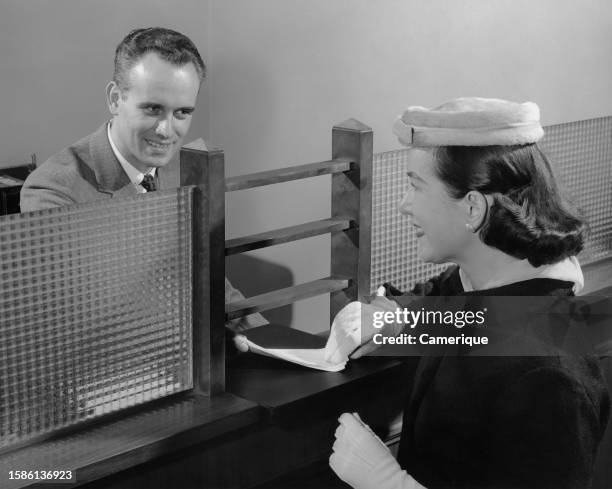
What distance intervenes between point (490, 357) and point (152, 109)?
1.29m

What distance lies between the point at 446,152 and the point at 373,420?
1.49 feet

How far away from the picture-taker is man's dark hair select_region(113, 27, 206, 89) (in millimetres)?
2401

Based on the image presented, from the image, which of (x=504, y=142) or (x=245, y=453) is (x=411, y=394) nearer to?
(x=245, y=453)

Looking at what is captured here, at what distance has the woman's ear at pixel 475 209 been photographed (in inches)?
57.8

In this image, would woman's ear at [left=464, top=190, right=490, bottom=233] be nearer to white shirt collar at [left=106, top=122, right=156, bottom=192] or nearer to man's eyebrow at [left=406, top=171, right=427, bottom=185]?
man's eyebrow at [left=406, top=171, right=427, bottom=185]

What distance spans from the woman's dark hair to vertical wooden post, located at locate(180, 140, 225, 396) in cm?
34

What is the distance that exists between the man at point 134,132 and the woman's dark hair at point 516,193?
3.20ft

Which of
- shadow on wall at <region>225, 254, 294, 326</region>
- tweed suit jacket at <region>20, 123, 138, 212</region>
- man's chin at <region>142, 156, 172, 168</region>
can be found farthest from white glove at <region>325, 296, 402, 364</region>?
shadow on wall at <region>225, 254, 294, 326</region>

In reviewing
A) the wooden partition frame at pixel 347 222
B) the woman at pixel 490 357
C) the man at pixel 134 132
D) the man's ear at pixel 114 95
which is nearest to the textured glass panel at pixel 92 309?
the wooden partition frame at pixel 347 222

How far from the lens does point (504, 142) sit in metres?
1.45

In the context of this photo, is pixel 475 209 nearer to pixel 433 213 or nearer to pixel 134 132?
pixel 433 213

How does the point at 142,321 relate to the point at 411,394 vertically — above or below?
above

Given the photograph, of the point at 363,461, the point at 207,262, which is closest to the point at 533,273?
the point at 363,461

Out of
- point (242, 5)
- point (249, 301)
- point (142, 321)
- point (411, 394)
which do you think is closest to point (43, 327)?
point (142, 321)
